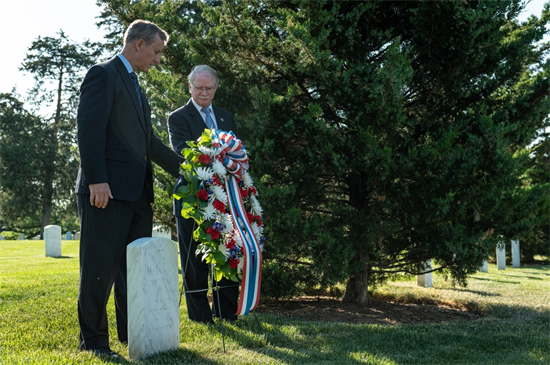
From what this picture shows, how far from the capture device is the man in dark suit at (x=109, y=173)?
378 cm

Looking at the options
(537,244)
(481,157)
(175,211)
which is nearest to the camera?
(175,211)

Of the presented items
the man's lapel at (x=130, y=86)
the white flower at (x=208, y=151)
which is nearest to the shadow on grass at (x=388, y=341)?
the white flower at (x=208, y=151)

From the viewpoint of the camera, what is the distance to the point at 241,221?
4320mm

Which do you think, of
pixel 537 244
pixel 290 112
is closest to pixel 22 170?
pixel 537 244

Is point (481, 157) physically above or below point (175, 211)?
above

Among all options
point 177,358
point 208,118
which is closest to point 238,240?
point 177,358

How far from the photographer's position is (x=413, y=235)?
6.29 metres

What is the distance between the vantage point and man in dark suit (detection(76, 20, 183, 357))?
12.4 feet

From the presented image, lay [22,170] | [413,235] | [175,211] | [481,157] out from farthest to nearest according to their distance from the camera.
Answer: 1. [22,170]
2. [413,235]
3. [481,157]
4. [175,211]

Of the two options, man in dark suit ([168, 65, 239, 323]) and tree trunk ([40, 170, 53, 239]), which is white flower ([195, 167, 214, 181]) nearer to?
man in dark suit ([168, 65, 239, 323])

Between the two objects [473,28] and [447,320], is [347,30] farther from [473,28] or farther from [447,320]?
[447,320]

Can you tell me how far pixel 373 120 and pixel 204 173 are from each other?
7.27ft

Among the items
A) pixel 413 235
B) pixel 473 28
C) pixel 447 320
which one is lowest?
pixel 447 320

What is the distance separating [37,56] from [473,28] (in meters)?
36.3
